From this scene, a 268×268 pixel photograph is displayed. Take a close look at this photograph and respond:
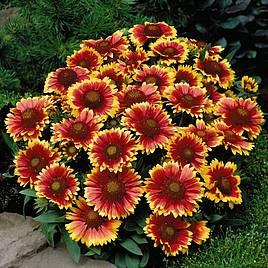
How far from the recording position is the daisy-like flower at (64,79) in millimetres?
2998

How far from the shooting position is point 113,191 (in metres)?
2.60

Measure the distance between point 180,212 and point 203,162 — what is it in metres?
0.29

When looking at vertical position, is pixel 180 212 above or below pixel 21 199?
above

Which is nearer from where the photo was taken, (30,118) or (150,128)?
(150,128)

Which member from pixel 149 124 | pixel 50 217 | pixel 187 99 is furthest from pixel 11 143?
pixel 187 99

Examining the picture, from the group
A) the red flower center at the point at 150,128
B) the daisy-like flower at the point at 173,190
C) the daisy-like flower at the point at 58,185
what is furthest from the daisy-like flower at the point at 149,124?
the daisy-like flower at the point at 58,185

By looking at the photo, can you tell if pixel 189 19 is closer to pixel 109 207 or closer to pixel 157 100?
pixel 157 100

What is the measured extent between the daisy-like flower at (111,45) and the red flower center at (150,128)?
585 millimetres

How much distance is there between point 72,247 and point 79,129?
1.64 feet

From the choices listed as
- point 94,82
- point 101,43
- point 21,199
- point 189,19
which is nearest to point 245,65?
point 189,19

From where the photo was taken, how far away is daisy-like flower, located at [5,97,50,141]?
2838mm

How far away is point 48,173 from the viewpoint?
2.71 metres

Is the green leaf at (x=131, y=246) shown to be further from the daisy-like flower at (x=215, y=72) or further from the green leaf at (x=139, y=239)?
the daisy-like flower at (x=215, y=72)

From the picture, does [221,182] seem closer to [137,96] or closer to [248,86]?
[137,96]
